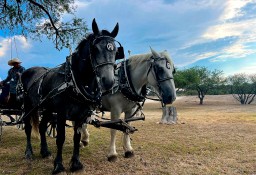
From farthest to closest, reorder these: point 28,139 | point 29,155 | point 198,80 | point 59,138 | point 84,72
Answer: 1. point 198,80
2. point 28,139
3. point 29,155
4. point 59,138
5. point 84,72

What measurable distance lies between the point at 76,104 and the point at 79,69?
70 centimetres

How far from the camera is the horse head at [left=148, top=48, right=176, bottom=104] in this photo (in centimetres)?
571

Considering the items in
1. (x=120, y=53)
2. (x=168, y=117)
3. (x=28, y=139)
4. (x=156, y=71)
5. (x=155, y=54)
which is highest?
(x=155, y=54)

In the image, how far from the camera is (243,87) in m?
55.0

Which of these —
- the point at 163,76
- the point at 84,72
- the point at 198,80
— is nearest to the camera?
the point at 84,72

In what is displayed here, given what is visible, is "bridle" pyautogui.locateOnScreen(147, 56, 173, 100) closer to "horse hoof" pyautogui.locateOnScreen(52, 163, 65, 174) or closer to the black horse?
the black horse

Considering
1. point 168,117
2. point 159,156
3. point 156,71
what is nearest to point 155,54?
point 156,71

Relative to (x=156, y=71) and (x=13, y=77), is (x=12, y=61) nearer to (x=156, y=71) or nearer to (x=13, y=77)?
(x=13, y=77)

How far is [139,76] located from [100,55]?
1.97 m

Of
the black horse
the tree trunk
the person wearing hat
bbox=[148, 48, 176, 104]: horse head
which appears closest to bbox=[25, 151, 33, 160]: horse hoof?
the black horse

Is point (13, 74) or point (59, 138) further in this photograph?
point (13, 74)

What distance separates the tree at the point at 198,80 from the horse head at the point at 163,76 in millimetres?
42061

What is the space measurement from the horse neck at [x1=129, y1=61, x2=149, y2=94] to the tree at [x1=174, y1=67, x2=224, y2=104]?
137 ft

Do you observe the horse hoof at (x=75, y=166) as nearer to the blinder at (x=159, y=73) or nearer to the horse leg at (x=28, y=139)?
the horse leg at (x=28, y=139)
